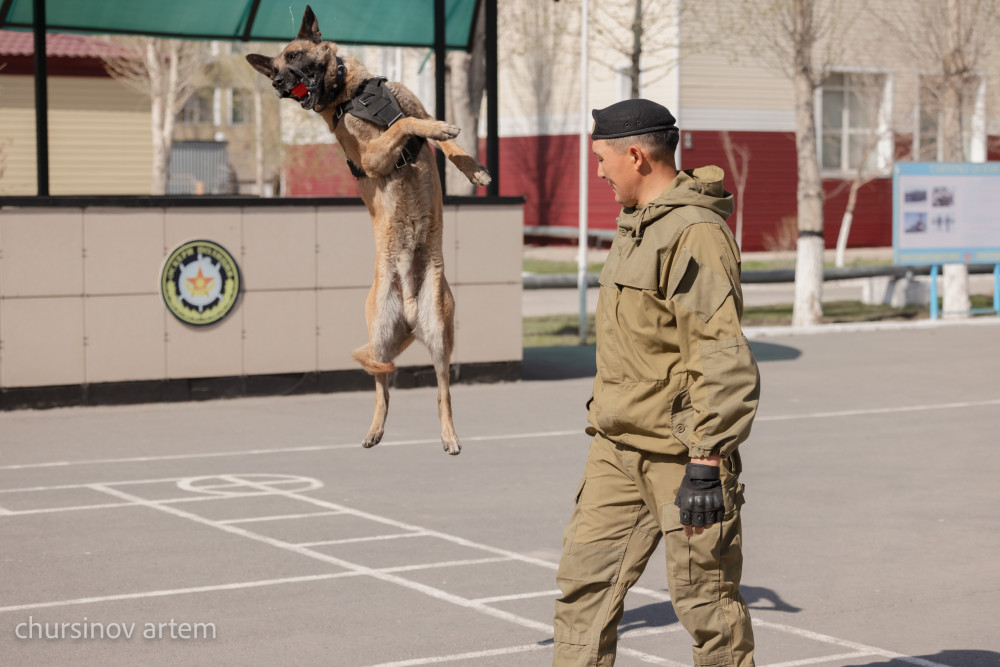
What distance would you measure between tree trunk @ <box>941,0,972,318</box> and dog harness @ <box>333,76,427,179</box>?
2480 centimetres

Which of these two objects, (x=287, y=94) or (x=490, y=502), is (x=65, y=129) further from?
(x=287, y=94)

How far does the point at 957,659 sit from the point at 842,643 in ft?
2.21

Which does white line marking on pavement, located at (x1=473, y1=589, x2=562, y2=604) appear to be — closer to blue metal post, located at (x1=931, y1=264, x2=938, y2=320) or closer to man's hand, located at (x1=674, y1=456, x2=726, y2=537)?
man's hand, located at (x1=674, y1=456, x2=726, y2=537)

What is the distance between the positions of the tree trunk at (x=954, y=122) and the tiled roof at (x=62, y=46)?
80.3 ft

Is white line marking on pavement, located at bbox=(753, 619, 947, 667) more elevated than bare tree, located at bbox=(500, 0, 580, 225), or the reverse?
bare tree, located at bbox=(500, 0, 580, 225)

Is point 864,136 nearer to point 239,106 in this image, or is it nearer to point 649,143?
point 239,106

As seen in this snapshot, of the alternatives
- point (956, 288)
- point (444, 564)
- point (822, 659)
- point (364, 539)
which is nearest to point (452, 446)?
point (822, 659)

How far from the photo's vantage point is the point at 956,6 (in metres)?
28.3

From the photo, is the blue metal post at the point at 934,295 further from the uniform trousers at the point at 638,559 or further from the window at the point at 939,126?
the uniform trousers at the point at 638,559

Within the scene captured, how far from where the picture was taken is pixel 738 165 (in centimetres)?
3891

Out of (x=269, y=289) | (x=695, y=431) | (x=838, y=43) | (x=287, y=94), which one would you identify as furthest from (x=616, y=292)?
(x=838, y=43)

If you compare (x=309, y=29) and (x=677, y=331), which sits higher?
(x=309, y=29)

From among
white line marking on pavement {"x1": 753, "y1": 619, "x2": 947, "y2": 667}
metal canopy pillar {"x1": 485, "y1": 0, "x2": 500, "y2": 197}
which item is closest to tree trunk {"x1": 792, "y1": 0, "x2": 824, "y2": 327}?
metal canopy pillar {"x1": 485, "y1": 0, "x2": 500, "y2": 197}

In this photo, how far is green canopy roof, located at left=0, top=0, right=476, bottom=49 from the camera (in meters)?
7.82
